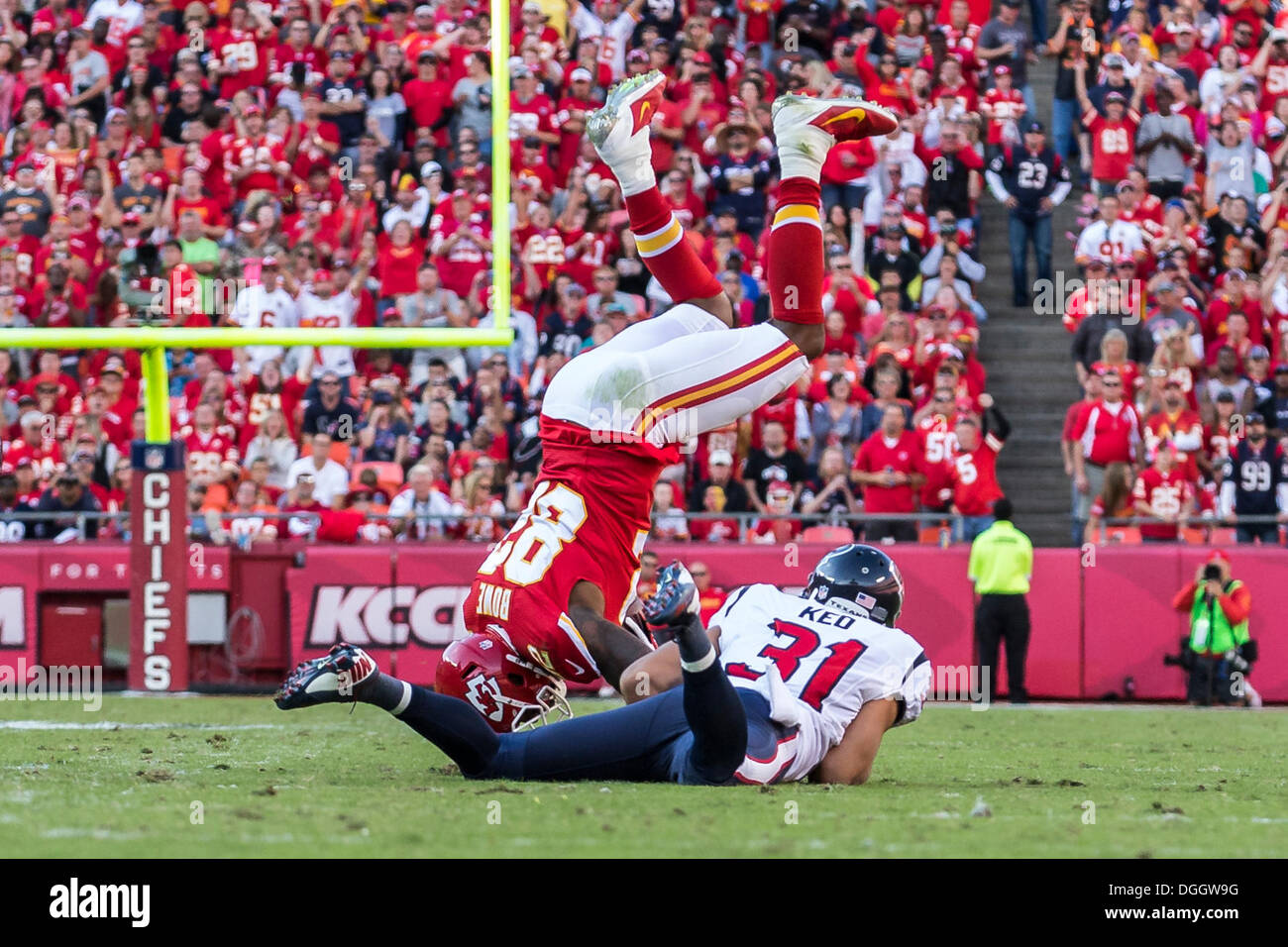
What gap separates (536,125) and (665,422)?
370 inches

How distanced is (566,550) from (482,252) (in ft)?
22.7

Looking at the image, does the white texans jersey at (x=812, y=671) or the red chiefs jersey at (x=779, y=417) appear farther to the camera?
the red chiefs jersey at (x=779, y=417)

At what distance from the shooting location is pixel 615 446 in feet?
21.0

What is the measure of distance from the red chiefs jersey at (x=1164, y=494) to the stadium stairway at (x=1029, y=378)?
112cm

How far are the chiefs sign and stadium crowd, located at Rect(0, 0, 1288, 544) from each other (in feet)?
1.58

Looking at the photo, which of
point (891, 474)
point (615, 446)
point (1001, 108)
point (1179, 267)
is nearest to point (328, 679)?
point (615, 446)

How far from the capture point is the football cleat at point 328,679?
550 centimetres

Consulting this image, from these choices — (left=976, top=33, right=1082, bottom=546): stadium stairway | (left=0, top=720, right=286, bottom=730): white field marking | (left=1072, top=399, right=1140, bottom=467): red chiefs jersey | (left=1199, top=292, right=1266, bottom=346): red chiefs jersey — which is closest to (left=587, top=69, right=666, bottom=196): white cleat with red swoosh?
(left=0, top=720, right=286, bottom=730): white field marking

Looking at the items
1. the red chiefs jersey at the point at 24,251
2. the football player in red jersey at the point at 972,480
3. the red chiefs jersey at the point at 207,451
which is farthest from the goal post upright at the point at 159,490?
the football player in red jersey at the point at 972,480

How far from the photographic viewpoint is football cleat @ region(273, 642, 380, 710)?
5.50 metres

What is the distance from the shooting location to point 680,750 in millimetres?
5781

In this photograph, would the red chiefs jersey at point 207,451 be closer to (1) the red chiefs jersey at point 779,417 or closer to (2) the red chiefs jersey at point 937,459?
(1) the red chiefs jersey at point 779,417
